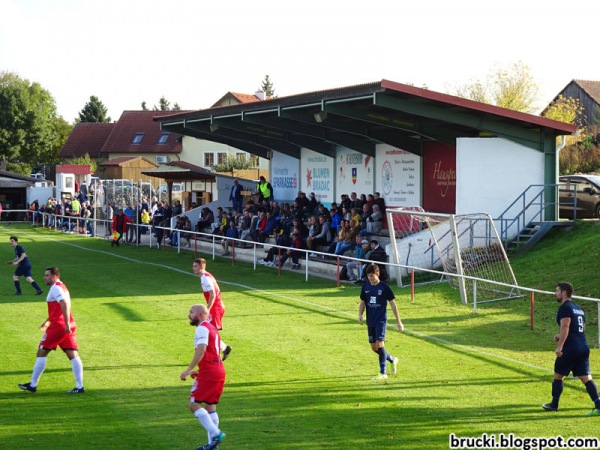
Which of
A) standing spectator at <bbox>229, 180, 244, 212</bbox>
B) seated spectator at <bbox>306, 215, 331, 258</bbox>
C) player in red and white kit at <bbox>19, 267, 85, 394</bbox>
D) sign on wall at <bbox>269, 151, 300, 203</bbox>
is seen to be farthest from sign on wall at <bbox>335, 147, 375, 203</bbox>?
player in red and white kit at <bbox>19, 267, 85, 394</bbox>

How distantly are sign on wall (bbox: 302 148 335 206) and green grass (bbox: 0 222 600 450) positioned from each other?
12109 millimetres

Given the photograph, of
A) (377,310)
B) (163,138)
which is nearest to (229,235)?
(377,310)

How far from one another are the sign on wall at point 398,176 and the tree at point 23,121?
6157 cm

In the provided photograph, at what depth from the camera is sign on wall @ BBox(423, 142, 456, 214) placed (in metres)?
29.3

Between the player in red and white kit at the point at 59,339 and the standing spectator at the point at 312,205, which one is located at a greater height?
the standing spectator at the point at 312,205

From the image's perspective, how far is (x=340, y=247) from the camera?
26.4m

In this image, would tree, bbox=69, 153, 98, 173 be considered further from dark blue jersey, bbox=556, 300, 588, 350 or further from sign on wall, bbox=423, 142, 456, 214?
dark blue jersey, bbox=556, 300, 588, 350

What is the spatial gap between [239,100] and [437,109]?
50.6m

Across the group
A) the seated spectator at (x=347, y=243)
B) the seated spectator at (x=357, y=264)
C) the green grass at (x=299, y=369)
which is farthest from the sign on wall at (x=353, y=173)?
the green grass at (x=299, y=369)

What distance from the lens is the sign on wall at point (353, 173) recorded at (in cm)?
3372

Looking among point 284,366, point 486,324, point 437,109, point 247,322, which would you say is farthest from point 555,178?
point 284,366

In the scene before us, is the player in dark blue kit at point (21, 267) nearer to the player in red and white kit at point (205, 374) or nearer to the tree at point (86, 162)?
the player in red and white kit at point (205, 374)

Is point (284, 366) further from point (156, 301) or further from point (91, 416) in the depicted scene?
point (156, 301)

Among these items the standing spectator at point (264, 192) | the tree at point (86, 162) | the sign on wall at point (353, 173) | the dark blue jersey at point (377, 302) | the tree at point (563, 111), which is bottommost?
the dark blue jersey at point (377, 302)
